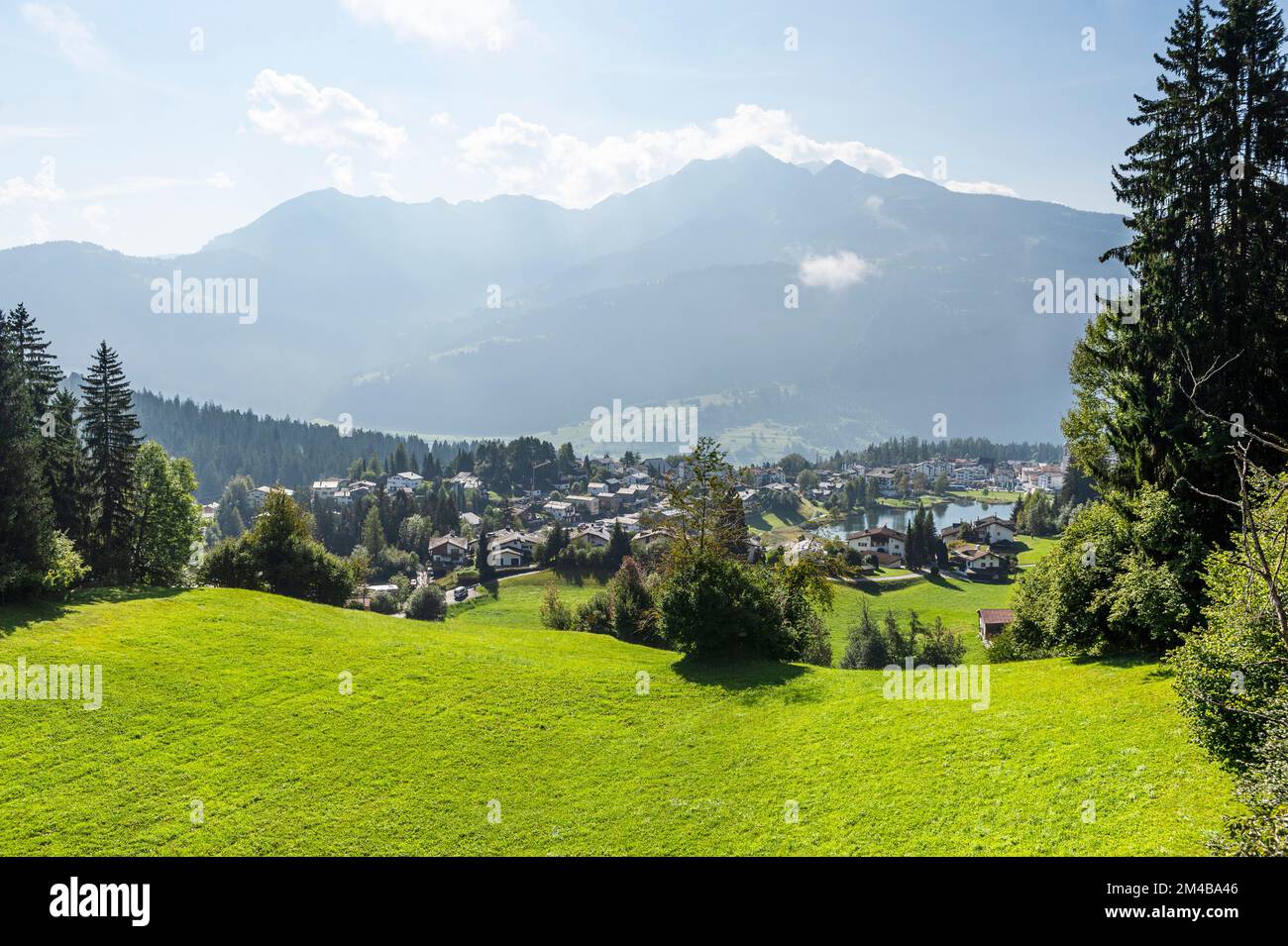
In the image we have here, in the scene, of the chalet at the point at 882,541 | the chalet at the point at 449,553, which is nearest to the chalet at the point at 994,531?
the chalet at the point at 882,541

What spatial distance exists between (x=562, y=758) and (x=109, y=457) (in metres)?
37.2

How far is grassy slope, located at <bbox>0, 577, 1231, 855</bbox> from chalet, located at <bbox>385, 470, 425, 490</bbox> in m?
159

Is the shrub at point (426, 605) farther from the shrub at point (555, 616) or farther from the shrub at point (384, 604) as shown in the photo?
the shrub at point (555, 616)

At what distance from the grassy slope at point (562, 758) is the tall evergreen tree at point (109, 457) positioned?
12721mm

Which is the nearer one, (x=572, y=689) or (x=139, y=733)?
(x=139, y=733)

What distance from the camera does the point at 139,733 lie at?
19.5 metres

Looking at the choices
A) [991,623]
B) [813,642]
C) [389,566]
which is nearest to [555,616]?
[813,642]

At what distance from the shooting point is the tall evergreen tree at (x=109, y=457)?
1563 inches

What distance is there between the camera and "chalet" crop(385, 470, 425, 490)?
599 feet

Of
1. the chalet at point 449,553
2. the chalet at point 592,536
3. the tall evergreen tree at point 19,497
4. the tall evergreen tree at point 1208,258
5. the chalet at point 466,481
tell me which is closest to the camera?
the tall evergreen tree at point 1208,258
